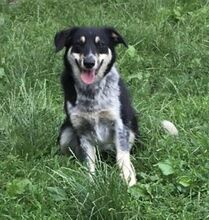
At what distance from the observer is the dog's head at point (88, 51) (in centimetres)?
505

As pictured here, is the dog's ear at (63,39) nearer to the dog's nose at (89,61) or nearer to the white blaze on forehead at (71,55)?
the white blaze on forehead at (71,55)

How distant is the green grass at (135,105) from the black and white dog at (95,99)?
18cm

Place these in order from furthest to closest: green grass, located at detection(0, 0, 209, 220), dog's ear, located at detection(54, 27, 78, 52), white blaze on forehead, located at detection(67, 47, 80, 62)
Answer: dog's ear, located at detection(54, 27, 78, 52) → white blaze on forehead, located at detection(67, 47, 80, 62) → green grass, located at detection(0, 0, 209, 220)

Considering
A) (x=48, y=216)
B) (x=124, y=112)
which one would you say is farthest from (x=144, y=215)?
(x=124, y=112)

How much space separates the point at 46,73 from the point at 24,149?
1.74 meters

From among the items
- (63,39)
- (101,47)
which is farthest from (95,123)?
(63,39)

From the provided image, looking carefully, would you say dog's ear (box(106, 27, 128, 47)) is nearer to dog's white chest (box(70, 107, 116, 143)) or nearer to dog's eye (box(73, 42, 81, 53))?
dog's eye (box(73, 42, 81, 53))

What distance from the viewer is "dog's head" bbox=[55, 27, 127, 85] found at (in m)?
5.05

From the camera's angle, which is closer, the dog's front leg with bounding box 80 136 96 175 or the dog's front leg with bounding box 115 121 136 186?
the dog's front leg with bounding box 115 121 136 186

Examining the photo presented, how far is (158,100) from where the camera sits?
6.61 meters

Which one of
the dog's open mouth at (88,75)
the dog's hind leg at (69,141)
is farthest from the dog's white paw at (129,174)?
the dog's open mouth at (88,75)

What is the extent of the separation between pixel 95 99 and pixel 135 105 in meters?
0.97

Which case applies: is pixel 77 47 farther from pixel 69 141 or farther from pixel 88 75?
pixel 69 141

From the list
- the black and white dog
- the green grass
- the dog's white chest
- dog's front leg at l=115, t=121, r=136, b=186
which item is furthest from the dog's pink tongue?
the green grass
